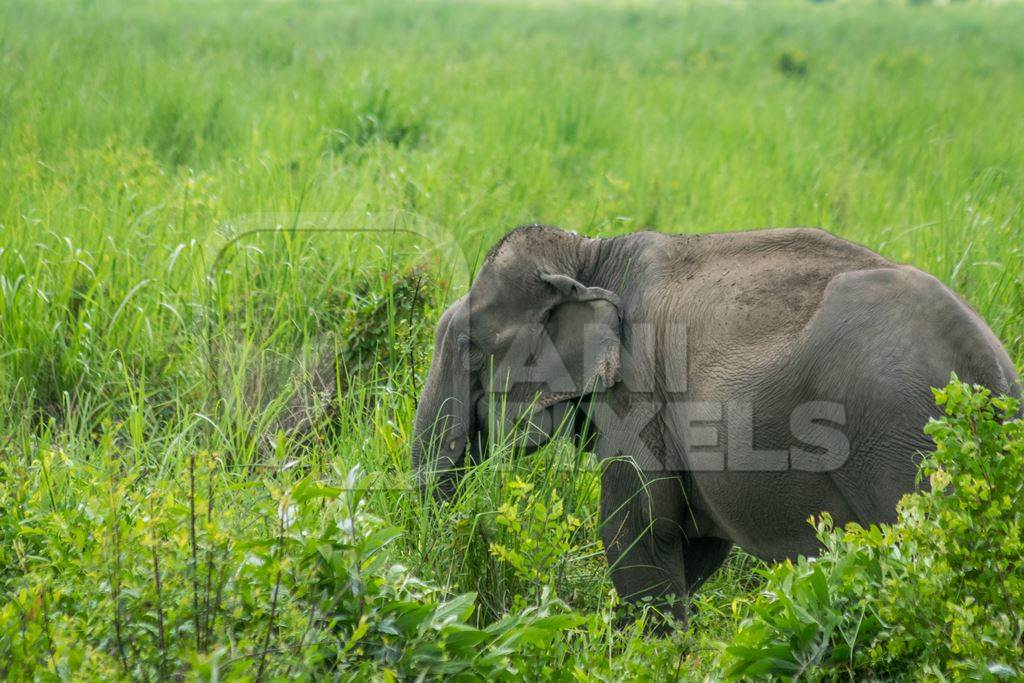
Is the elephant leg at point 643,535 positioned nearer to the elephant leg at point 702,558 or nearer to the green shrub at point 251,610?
the elephant leg at point 702,558

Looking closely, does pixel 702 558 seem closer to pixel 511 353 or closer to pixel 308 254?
pixel 511 353

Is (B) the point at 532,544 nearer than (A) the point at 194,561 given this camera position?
No

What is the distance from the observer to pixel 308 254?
18.1ft

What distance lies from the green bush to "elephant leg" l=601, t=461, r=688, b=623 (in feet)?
2.91

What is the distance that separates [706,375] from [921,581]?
910mm

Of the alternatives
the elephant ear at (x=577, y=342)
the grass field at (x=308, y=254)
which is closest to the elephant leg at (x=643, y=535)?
the grass field at (x=308, y=254)

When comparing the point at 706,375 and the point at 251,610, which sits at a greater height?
the point at 706,375

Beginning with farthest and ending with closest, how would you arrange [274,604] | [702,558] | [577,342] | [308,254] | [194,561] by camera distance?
[308,254]
[702,558]
[577,342]
[194,561]
[274,604]

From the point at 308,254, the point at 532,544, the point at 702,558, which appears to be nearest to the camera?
the point at 532,544

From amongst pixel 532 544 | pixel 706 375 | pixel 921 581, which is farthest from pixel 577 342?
pixel 921 581

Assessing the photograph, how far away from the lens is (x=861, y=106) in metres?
10.0

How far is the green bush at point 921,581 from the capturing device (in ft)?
8.02

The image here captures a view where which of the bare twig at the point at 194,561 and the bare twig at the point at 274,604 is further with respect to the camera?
the bare twig at the point at 194,561

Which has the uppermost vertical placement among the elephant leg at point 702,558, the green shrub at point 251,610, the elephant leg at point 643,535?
the green shrub at point 251,610
